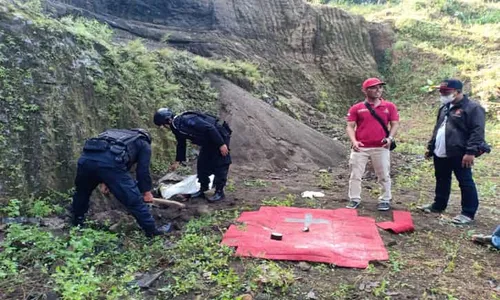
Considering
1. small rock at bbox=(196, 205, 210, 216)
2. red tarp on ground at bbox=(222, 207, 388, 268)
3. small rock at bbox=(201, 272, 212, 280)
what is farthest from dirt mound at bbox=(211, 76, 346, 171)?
small rock at bbox=(201, 272, 212, 280)

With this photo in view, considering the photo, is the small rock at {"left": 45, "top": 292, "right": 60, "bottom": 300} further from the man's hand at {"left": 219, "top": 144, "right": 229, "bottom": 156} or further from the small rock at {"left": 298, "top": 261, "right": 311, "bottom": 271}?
the man's hand at {"left": 219, "top": 144, "right": 229, "bottom": 156}

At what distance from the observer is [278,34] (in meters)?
16.8

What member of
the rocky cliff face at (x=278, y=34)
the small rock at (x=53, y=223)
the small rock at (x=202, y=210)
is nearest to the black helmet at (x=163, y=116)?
the small rock at (x=202, y=210)

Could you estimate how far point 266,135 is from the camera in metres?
9.01

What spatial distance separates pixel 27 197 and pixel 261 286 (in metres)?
3.11

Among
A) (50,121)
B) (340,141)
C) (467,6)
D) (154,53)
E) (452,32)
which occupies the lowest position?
(340,141)

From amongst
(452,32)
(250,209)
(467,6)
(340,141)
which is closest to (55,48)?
(250,209)

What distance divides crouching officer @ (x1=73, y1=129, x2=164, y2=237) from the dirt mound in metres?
3.56

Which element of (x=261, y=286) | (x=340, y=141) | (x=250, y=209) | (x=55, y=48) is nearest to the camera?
(x=261, y=286)

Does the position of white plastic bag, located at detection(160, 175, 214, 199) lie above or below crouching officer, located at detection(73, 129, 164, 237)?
below

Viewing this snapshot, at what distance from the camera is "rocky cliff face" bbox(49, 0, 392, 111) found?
13.8 m

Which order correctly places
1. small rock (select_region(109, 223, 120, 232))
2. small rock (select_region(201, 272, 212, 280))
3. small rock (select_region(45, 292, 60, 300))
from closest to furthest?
1. small rock (select_region(45, 292, 60, 300))
2. small rock (select_region(201, 272, 212, 280))
3. small rock (select_region(109, 223, 120, 232))

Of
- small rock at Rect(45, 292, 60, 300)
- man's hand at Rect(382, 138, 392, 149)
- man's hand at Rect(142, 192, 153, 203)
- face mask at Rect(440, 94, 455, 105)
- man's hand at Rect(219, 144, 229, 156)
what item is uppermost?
face mask at Rect(440, 94, 455, 105)

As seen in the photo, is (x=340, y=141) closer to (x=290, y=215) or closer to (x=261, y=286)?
(x=290, y=215)
